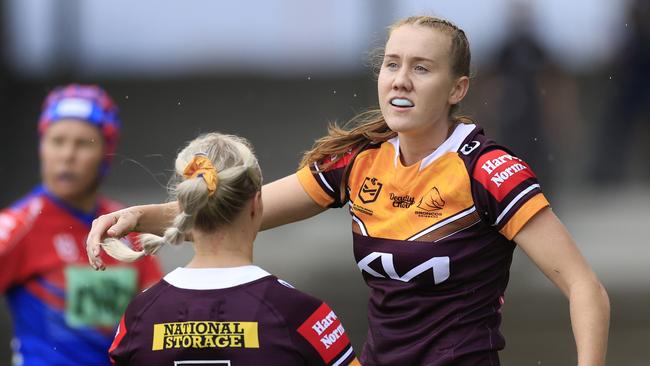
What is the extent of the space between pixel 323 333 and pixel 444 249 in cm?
56

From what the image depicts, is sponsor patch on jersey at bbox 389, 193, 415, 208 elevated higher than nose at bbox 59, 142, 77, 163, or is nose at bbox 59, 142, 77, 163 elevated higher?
sponsor patch on jersey at bbox 389, 193, 415, 208

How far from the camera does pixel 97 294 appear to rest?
17.3 feet

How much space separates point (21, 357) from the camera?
5.20m

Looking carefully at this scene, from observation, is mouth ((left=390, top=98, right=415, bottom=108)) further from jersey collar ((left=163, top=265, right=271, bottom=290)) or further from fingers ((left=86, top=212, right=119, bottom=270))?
fingers ((left=86, top=212, right=119, bottom=270))

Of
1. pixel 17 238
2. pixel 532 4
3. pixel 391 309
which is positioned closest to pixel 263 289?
pixel 391 309

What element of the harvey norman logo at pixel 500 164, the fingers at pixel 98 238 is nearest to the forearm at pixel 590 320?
the harvey norman logo at pixel 500 164

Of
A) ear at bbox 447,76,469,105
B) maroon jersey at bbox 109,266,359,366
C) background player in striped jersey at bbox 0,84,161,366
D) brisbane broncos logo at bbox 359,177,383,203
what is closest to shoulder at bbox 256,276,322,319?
maroon jersey at bbox 109,266,359,366

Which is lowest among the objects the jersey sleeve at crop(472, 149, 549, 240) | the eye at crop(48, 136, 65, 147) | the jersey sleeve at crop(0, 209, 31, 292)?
the jersey sleeve at crop(0, 209, 31, 292)

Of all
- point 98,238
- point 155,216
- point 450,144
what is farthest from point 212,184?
point 450,144

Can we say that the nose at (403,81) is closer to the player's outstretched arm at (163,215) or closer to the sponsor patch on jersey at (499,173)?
the sponsor patch on jersey at (499,173)

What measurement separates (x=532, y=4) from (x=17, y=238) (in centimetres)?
→ 641

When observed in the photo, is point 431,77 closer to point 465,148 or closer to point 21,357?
point 465,148

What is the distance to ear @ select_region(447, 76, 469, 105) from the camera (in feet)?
12.9

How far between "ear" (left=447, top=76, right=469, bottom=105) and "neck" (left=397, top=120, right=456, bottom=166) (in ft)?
0.23
